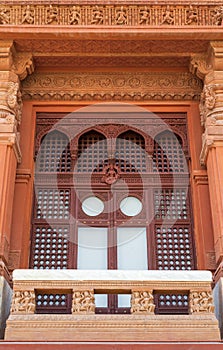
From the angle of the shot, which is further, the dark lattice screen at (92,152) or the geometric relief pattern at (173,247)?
the dark lattice screen at (92,152)

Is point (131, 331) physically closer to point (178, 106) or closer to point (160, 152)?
point (160, 152)

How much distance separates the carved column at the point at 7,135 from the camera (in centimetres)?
854

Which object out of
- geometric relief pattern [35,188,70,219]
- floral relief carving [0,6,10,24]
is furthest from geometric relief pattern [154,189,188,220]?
floral relief carving [0,6,10,24]

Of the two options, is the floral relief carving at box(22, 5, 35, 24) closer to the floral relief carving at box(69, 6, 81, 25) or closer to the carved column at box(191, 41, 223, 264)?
the floral relief carving at box(69, 6, 81, 25)

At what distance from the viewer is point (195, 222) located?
968 centimetres

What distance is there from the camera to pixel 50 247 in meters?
9.57

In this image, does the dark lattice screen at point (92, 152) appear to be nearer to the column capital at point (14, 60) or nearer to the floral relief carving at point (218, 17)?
the column capital at point (14, 60)

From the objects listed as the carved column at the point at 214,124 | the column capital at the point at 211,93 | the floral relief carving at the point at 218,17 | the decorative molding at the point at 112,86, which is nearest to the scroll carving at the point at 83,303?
the carved column at the point at 214,124

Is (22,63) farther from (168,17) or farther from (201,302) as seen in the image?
(201,302)

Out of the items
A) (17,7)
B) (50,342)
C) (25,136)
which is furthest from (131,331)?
(17,7)

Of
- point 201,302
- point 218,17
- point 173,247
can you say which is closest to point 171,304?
point 173,247

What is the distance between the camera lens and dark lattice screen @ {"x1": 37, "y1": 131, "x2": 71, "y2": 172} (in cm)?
1036

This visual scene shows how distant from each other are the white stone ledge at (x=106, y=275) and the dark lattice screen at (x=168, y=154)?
2719 mm

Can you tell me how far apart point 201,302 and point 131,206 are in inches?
103
